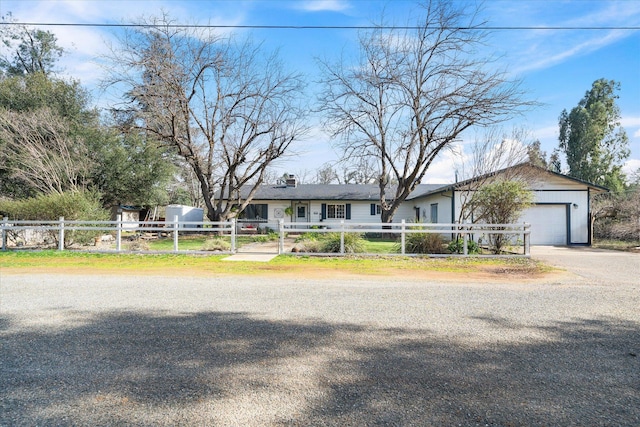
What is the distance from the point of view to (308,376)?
11.7 ft

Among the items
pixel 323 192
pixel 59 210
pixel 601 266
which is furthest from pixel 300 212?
pixel 601 266

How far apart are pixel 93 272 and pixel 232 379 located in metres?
8.19

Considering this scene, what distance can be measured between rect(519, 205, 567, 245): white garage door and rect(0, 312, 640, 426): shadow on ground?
16.5 meters

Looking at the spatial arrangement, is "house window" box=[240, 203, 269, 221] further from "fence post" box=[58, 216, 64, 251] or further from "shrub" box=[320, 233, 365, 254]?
"shrub" box=[320, 233, 365, 254]

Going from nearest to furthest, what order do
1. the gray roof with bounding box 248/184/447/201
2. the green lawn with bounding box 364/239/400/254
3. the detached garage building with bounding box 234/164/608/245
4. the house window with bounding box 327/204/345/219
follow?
the green lawn with bounding box 364/239/400/254, the detached garage building with bounding box 234/164/608/245, the gray roof with bounding box 248/184/447/201, the house window with bounding box 327/204/345/219

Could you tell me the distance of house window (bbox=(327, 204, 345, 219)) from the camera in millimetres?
29453

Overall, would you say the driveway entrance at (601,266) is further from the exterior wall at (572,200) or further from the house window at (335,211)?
the house window at (335,211)

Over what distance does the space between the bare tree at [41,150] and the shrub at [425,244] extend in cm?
1704

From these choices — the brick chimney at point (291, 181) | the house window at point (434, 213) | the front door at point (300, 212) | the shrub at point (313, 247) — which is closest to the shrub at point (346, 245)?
the shrub at point (313, 247)

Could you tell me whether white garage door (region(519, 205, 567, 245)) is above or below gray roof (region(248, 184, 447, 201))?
Answer: below

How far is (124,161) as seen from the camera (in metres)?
25.5

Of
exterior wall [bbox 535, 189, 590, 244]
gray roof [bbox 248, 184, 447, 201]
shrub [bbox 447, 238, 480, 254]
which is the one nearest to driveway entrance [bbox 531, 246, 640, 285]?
shrub [bbox 447, 238, 480, 254]

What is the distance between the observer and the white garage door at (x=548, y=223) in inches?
789

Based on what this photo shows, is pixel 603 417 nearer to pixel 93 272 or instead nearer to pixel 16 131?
pixel 93 272
